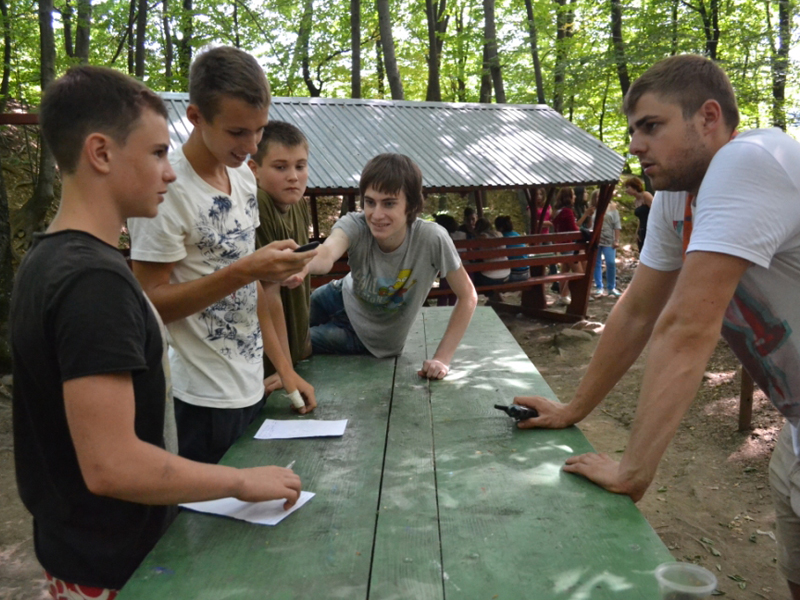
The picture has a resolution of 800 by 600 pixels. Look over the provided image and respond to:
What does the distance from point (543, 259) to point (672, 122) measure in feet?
26.6

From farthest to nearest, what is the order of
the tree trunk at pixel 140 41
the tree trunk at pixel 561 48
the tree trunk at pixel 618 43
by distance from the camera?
the tree trunk at pixel 140 41 → the tree trunk at pixel 561 48 → the tree trunk at pixel 618 43

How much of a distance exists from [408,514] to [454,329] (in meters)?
1.62

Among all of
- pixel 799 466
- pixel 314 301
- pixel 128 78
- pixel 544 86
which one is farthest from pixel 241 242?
pixel 544 86

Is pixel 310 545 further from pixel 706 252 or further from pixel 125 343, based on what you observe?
pixel 706 252

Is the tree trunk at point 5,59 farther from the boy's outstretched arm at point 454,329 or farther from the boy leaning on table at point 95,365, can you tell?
the boy leaning on table at point 95,365

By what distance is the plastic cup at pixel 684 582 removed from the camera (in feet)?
4.36

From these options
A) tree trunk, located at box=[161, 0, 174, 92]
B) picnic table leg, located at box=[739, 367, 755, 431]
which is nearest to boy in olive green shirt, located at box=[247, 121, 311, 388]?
picnic table leg, located at box=[739, 367, 755, 431]

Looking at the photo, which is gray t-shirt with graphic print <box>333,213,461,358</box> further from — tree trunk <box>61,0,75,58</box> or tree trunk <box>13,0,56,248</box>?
tree trunk <box>61,0,75,58</box>

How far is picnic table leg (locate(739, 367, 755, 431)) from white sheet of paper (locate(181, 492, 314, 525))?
15.7 feet

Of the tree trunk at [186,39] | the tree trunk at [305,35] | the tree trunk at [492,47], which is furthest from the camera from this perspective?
the tree trunk at [305,35]

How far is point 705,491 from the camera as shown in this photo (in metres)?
4.77

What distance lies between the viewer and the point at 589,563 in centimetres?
153

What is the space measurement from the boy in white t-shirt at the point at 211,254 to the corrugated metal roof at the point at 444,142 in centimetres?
561

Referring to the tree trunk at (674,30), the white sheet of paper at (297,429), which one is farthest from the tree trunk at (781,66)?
the white sheet of paper at (297,429)
